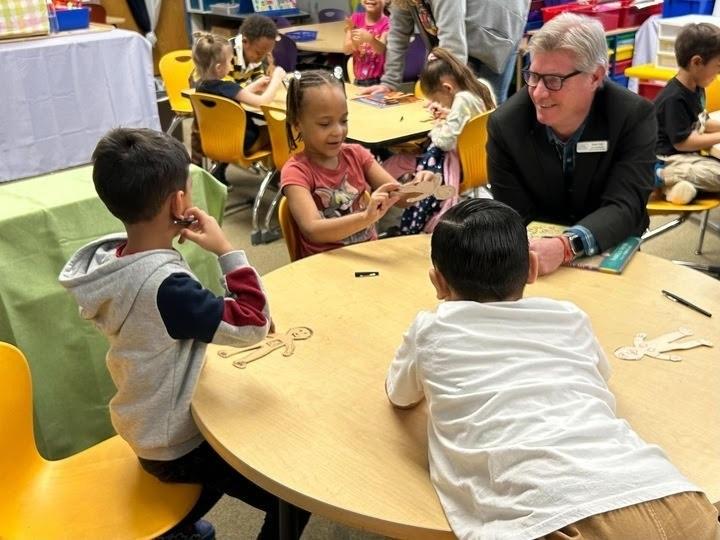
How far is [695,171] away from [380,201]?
1.75 m

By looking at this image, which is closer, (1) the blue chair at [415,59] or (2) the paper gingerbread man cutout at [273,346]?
Result: (2) the paper gingerbread man cutout at [273,346]

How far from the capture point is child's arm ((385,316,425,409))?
120 cm

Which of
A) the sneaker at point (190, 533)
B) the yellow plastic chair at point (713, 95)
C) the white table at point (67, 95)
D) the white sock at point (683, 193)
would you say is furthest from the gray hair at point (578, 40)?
the white table at point (67, 95)

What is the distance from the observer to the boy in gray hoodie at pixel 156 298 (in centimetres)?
131

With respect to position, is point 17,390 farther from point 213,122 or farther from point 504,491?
point 213,122

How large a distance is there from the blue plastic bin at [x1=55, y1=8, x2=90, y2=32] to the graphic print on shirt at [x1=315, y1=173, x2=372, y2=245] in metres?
3.58

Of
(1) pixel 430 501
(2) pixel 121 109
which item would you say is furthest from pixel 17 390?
(2) pixel 121 109

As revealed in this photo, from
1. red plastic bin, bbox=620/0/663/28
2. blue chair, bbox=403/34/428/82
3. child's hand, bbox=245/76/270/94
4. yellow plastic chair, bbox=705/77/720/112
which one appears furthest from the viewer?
red plastic bin, bbox=620/0/663/28

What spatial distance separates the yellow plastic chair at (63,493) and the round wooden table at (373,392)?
0.27 m

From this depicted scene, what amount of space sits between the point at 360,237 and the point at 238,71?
2720 millimetres

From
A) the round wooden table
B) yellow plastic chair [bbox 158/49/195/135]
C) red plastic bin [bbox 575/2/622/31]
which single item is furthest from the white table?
the round wooden table

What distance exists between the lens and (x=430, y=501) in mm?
1088

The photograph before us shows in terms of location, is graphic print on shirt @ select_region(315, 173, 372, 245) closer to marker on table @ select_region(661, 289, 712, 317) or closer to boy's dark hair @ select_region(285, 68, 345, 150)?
boy's dark hair @ select_region(285, 68, 345, 150)

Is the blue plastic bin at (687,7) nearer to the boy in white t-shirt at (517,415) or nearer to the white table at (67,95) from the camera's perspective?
the white table at (67,95)
